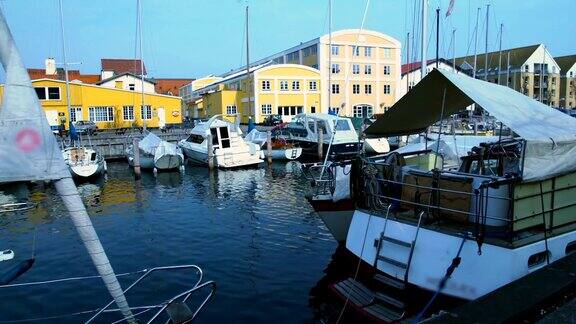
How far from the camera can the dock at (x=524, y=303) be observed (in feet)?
16.9

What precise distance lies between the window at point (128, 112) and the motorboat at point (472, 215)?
52.0 metres

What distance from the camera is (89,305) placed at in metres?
9.64

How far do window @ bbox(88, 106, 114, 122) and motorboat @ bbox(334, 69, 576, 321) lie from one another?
51746 mm

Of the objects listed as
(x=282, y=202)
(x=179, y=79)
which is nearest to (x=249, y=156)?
(x=282, y=202)

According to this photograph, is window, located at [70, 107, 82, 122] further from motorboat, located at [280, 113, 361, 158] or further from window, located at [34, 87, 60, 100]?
motorboat, located at [280, 113, 361, 158]

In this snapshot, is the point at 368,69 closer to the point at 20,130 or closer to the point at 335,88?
the point at 335,88

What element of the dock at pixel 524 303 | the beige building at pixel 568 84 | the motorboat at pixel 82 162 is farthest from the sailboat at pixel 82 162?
the beige building at pixel 568 84

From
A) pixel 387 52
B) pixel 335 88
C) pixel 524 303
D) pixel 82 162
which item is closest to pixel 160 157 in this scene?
pixel 82 162

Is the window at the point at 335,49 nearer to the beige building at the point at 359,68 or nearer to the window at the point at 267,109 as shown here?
the beige building at the point at 359,68

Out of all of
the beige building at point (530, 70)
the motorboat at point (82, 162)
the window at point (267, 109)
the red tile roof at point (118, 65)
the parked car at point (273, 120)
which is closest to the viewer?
the motorboat at point (82, 162)

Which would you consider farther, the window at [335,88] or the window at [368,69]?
the window at [368,69]

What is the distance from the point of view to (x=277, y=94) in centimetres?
6912

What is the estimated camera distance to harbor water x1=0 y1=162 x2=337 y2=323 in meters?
9.75

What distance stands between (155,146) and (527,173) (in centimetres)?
2995
